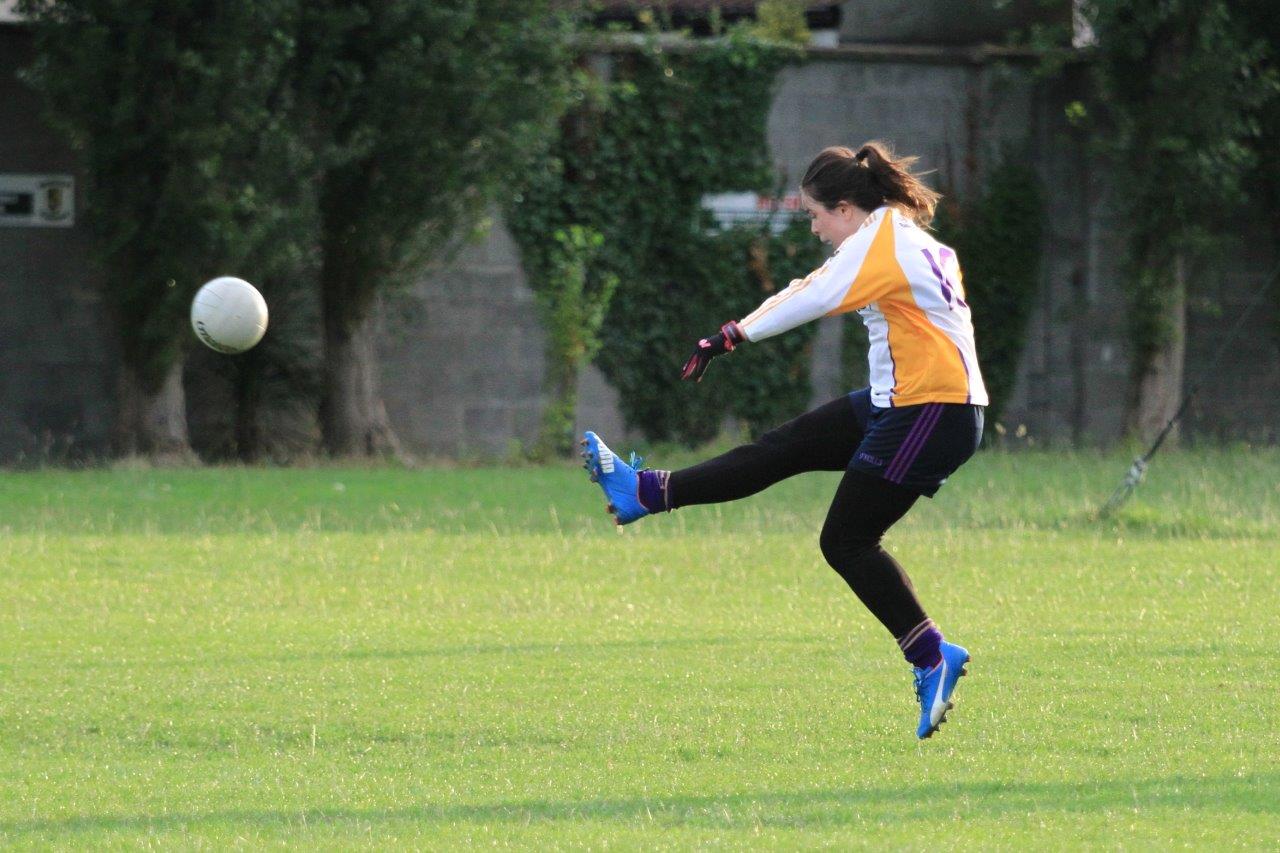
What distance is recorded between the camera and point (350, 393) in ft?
61.1

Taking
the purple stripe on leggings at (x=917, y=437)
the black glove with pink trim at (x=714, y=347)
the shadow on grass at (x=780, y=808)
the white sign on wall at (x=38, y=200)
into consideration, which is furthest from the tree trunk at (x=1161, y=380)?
the shadow on grass at (x=780, y=808)

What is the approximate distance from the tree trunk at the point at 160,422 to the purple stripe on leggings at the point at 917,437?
1220cm

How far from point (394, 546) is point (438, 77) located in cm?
618

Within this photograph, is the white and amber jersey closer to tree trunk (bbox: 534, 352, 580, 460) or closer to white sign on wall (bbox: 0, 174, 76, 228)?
tree trunk (bbox: 534, 352, 580, 460)

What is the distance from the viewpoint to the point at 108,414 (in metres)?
18.5

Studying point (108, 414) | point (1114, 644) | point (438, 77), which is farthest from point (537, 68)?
point (1114, 644)

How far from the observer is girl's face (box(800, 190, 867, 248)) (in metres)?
6.52

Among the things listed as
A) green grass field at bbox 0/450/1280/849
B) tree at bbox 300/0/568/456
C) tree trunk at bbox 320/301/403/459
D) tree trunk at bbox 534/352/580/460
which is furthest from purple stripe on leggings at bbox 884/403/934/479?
tree trunk at bbox 534/352/580/460

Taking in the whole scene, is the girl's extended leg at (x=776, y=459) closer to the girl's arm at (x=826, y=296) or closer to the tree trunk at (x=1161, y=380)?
the girl's arm at (x=826, y=296)

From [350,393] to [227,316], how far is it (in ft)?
30.1

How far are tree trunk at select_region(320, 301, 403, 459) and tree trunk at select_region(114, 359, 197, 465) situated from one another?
150 centimetres

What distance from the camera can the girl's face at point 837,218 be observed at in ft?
21.4

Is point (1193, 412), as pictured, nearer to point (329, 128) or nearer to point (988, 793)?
point (329, 128)

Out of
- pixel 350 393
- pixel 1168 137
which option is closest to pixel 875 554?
pixel 350 393
